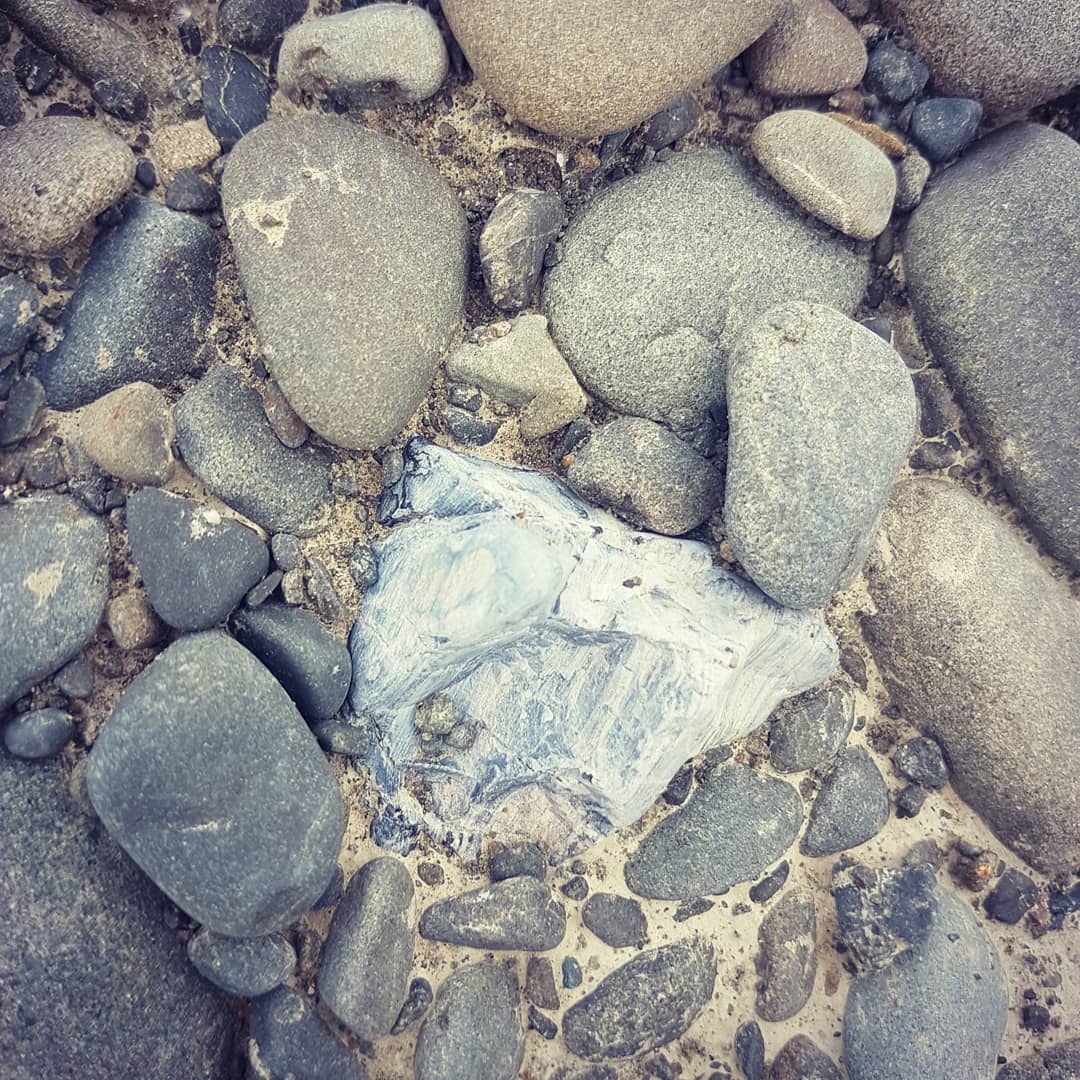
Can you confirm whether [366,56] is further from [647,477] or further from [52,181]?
[647,477]

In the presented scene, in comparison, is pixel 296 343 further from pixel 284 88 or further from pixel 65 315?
pixel 284 88

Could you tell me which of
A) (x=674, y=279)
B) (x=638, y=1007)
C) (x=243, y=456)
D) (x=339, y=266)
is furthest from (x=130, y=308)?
(x=638, y=1007)

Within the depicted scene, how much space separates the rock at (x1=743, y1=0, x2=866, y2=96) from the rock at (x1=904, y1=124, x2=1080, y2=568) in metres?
0.58

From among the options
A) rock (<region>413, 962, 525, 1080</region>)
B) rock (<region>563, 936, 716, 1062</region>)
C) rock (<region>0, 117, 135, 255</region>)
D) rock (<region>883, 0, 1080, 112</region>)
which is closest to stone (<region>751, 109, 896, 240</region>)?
rock (<region>883, 0, 1080, 112</region>)

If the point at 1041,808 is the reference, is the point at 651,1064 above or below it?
below

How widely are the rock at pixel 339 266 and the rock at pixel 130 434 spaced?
0.42m

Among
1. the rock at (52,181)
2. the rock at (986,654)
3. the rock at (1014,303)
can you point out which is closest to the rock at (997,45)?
the rock at (1014,303)

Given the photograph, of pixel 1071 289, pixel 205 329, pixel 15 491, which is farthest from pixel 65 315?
pixel 1071 289

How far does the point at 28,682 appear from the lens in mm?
2258

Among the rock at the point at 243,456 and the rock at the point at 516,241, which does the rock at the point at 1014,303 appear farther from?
the rock at the point at 243,456

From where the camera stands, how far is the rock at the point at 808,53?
2.70 meters

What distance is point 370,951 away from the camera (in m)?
2.42

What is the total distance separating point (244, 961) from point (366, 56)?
9.64 ft

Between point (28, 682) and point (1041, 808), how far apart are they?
3.53 meters
